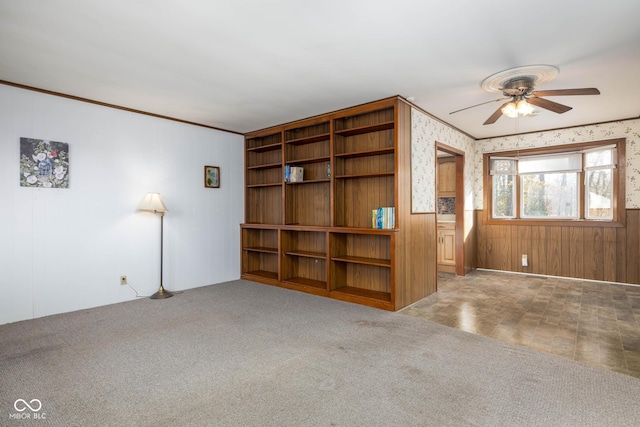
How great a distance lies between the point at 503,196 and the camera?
20.4ft

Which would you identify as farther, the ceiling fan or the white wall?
the white wall

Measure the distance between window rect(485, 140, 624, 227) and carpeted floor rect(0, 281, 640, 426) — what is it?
3.87 m

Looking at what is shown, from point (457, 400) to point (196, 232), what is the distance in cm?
416

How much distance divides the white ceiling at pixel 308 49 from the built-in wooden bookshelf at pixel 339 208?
0.58 meters

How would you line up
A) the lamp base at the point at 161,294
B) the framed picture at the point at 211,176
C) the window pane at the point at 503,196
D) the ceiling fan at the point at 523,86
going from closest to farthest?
the ceiling fan at the point at 523,86 < the lamp base at the point at 161,294 < the framed picture at the point at 211,176 < the window pane at the point at 503,196

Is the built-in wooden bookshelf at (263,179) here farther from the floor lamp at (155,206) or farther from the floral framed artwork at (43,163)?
the floral framed artwork at (43,163)

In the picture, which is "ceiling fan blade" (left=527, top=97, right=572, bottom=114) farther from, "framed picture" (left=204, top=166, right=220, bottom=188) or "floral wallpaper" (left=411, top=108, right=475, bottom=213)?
"framed picture" (left=204, top=166, right=220, bottom=188)

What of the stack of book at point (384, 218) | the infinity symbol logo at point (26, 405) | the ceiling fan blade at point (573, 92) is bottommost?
the infinity symbol logo at point (26, 405)

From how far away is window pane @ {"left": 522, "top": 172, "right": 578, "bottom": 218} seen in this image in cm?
555

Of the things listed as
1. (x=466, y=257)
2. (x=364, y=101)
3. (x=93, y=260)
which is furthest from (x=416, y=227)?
(x=93, y=260)

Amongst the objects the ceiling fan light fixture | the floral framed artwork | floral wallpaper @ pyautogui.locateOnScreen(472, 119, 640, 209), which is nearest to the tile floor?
floral wallpaper @ pyautogui.locateOnScreen(472, 119, 640, 209)

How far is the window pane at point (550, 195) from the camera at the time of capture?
5.55 meters

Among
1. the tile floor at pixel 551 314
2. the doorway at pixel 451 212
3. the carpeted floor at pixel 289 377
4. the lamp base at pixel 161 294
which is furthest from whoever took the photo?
the doorway at pixel 451 212

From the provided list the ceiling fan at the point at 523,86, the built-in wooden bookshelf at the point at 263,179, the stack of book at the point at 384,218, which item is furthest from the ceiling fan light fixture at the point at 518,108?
the built-in wooden bookshelf at the point at 263,179
